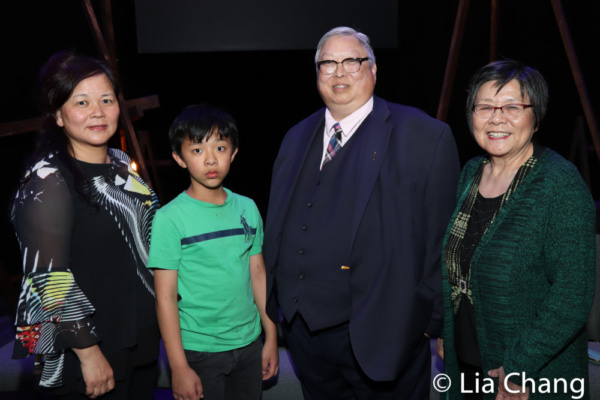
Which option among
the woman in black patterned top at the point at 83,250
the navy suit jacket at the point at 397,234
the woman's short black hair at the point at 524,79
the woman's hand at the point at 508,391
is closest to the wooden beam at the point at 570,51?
the woman's short black hair at the point at 524,79

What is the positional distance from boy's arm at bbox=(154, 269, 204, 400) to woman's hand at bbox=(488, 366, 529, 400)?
0.88 metres

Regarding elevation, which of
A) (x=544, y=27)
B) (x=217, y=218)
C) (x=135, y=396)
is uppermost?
(x=544, y=27)

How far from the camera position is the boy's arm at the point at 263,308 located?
1.71 meters

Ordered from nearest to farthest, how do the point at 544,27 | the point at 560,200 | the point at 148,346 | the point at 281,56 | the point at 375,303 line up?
1. the point at 560,200
2. the point at 375,303
3. the point at 148,346
4. the point at 544,27
5. the point at 281,56

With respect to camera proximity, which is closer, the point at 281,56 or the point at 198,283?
the point at 198,283

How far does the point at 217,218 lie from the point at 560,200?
984mm

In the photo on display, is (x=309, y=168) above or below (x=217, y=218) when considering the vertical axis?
above

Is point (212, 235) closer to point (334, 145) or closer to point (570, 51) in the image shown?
point (334, 145)

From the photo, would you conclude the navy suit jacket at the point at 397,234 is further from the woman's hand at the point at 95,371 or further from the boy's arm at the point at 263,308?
the woman's hand at the point at 95,371

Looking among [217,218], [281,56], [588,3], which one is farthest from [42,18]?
[588,3]

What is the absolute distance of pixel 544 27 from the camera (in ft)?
13.0

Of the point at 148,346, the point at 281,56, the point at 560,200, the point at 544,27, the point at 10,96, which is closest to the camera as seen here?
the point at 560,200

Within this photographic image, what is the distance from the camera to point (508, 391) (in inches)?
52.4

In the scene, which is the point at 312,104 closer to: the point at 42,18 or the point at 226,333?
the point at 42,18
